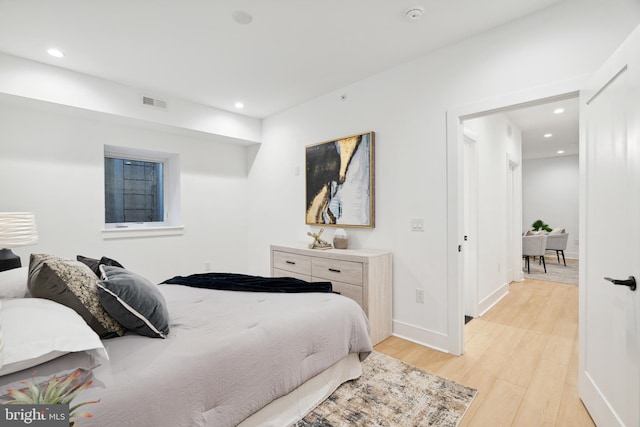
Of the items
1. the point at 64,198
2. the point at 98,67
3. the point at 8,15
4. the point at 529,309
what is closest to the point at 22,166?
the point at 64,198

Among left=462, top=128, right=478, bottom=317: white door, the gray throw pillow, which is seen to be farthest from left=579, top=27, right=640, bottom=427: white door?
the gray throw pillow

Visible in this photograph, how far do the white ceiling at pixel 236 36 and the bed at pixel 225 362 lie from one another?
203cm

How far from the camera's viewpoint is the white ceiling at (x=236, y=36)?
214cm

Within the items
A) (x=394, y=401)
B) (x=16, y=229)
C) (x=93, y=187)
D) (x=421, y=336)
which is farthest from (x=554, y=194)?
(x=16, y=229)

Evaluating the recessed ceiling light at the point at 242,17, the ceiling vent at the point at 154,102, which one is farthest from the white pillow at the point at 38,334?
the ceiling vent at the point at 154,102

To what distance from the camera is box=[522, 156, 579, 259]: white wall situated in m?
7.71

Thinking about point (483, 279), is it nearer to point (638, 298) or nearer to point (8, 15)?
point (638, 298)

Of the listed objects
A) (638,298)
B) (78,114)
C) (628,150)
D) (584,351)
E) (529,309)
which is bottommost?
(529,309)

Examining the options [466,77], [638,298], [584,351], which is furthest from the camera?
[466,77]

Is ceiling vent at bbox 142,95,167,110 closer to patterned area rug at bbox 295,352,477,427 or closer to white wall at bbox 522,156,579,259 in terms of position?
patterned area rug at bbox 295,352,477,427

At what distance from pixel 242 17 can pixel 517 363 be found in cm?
340

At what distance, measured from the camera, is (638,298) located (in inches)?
52.6

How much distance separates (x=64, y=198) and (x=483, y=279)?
485cm

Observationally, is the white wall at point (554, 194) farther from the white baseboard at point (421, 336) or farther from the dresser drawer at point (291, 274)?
the dresser drawer at point (291, 274)
